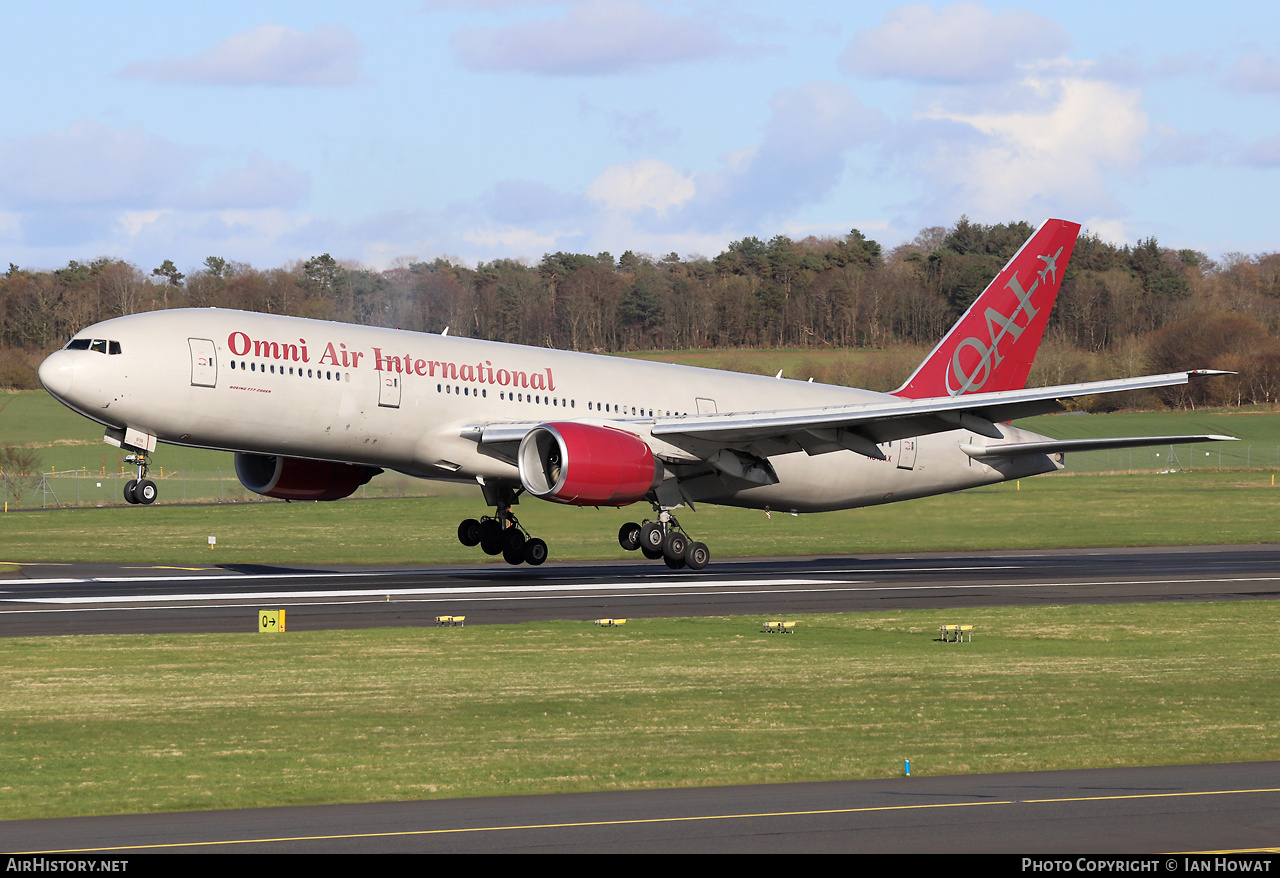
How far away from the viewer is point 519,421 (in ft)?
125

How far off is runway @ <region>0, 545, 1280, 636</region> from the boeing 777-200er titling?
7.86 ft

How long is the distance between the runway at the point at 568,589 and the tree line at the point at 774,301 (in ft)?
155

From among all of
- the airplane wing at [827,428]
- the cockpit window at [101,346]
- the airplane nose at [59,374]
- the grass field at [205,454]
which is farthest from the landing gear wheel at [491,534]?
the grass field at [205,454]

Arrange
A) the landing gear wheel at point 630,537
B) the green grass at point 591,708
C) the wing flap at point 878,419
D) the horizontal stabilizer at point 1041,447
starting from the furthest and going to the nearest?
the landing gear wheel at point 630,537 → the horizontal stabilizer at point 1041,447 → the wing flap at point 878,419 → the green grass at point 591,708

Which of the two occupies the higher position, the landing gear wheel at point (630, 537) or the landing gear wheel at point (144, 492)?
the landing gear wheel at point (144, 492)

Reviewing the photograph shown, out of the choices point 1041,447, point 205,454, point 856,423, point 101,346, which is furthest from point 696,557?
point 205,454

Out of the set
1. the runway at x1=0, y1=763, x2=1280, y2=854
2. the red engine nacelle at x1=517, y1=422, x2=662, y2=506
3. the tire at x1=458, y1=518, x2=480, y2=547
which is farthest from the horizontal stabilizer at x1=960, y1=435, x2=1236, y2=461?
the runway at x1=0, y1=763, x2=1280, y2=854

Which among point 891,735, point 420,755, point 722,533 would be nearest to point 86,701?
point 420,755

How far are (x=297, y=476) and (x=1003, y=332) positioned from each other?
909 inches

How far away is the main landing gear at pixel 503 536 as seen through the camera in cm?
4147

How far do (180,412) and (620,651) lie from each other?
1393cm

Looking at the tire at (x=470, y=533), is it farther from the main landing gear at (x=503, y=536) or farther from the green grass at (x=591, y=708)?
the green grass at (x=591, y=708)

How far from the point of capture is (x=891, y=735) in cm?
1659
